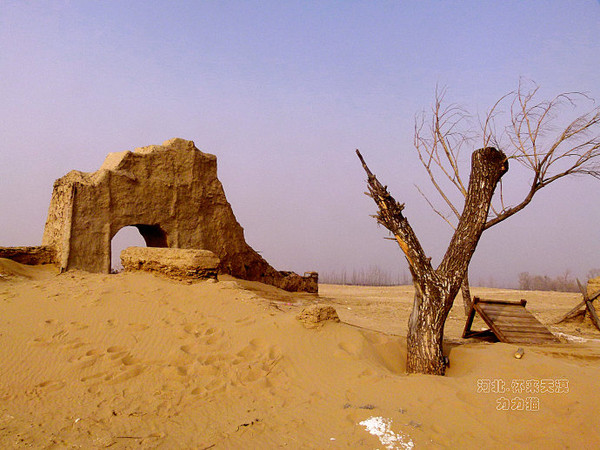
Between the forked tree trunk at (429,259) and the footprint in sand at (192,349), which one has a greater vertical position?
the forked tree trunk at (429,259)

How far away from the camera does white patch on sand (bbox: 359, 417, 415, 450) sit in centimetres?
271

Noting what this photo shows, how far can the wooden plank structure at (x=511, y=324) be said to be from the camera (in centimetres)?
579

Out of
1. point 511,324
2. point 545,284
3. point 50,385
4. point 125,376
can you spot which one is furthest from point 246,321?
point 545,284

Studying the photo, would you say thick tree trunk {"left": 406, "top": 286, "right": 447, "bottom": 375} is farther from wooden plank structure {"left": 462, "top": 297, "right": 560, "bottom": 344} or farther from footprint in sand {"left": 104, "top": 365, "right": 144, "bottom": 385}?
footprint in sand {"left": 104, "top": 365, "right": 144, "bottom": 385}

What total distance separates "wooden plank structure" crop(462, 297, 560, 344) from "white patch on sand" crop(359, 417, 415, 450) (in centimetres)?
360

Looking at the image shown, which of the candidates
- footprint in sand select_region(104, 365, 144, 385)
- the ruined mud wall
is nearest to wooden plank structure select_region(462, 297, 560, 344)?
footprint in sand select_region(104, 365, 144, 385)

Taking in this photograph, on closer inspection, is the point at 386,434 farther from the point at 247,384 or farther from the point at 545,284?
the point at 545,284

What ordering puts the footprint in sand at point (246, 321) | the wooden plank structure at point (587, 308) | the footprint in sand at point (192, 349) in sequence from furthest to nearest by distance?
the wooden plank structure at point (587, 308) < the footprint in sand at point (246, 321) < the footprint in sand at point (192, 349)

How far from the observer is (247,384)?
3678mm

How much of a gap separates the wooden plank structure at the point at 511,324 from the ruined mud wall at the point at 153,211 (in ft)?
25.0

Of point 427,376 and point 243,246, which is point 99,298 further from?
point 243,246

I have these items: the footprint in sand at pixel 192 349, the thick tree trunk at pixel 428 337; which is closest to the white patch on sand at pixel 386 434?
the thick tree trunk at pixel 428 337

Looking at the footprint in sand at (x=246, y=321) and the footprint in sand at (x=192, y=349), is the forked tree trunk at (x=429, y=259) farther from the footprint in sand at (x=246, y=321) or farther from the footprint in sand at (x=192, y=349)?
the footprint in sand at (x=192, y=349)

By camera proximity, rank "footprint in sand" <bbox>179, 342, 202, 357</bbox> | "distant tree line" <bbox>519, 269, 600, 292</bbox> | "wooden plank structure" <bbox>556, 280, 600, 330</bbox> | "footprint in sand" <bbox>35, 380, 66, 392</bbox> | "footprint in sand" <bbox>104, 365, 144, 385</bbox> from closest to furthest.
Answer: "footprint in sand" <bbox>35, 380, 66, 392</bbox>, "footprint in sand" <bbox>104, 365, 144, 385</bbox>, "footprint in sand" <bbox>179, 342, 202, 357</bbox>, "wooden plank structure" <bbox>556, 280, 600, 330</bbox>, "distant tree line" <bbox>519, 269, 600, 292</bbox>
